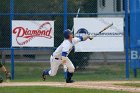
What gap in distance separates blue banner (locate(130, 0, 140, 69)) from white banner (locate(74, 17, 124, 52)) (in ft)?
2.12

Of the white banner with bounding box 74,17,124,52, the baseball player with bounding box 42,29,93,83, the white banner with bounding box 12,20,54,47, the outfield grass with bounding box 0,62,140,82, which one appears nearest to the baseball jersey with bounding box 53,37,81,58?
the baseball player with bounding box 42,29,93,83

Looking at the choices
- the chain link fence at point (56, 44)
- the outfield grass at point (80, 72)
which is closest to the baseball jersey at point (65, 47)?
the outfield grass at point (80, 72)

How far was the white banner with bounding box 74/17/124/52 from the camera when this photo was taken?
2108 cm

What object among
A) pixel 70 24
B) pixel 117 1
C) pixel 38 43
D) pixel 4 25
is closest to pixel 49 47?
pixel 38 43

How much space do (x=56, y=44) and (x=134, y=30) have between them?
11.0 ft

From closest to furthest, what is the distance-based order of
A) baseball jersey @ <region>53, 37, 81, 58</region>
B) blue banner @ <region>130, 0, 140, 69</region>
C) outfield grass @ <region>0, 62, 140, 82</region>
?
1. baseball jersey @ <region>53, 37, 81, 58</region>
2. outfield grass @ <region>0, 62, 140, 82</region>
3. blue banner @ <region>130, 0, 140, 69</region>

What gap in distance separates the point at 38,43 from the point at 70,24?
6.75 ft

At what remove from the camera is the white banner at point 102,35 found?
2108 cm

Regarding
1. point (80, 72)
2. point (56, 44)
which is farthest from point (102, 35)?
point (80, 72)

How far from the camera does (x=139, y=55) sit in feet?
69.9

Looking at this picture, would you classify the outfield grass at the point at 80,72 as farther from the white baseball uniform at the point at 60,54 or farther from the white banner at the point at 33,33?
the white baseball uniform at the point at 60,54

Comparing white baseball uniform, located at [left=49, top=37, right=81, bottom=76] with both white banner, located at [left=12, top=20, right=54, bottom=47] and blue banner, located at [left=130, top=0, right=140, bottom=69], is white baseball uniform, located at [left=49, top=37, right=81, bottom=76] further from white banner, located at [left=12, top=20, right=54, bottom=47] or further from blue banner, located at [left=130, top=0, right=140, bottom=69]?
blue banner, located at [left=130, top=0, right=140, bottom=69]

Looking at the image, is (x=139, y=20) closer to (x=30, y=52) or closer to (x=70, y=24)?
(x=70, y=24)

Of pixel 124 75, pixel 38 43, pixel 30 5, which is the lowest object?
pixel 124 75
